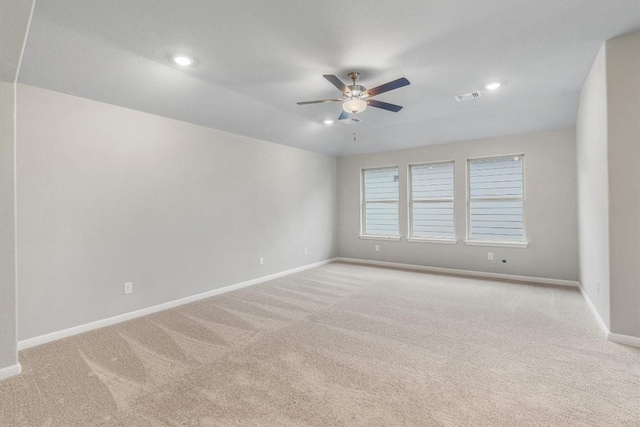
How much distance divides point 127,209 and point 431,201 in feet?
16.7

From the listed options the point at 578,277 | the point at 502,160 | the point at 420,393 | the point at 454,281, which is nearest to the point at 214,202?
the point at 420,393

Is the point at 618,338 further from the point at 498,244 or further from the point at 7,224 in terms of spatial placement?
the point at 7,224

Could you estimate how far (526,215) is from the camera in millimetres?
5105

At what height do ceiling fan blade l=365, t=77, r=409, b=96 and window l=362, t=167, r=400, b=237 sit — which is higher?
ceiling fan blade l=365, t=77, r=409, b=96

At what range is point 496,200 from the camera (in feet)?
17.7

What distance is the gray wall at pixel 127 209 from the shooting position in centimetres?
288

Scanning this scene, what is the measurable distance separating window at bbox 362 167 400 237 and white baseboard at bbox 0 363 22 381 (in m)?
5.65

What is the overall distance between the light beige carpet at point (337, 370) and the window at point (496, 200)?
70.2 inches

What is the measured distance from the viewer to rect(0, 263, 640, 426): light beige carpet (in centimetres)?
184

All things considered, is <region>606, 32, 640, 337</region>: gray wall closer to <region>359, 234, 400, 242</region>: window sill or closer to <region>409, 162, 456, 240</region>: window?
<region>409, 162, 456, 240</region>: window

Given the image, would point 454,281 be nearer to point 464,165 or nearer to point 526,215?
point 526,215

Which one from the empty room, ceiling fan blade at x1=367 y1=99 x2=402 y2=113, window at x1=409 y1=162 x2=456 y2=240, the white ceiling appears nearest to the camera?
the empty room

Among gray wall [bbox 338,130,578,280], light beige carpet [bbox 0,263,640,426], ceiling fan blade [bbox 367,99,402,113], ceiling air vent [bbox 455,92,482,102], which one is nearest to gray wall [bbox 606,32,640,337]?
light beige carpet [bbox 0,263,640,426]

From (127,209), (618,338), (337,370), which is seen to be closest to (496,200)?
(618,338)
